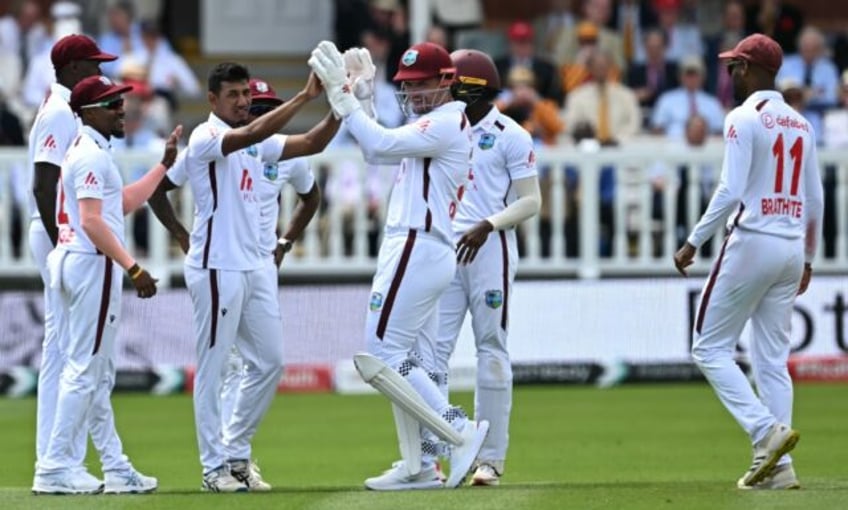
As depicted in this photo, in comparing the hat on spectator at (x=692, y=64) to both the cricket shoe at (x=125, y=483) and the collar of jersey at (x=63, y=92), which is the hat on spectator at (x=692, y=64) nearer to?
the collar of jersey at (x=63, y=92)

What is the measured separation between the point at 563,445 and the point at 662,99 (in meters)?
7.86

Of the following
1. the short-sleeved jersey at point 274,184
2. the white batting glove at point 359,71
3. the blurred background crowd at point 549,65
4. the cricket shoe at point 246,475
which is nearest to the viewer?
the white batting glove at point 359,71

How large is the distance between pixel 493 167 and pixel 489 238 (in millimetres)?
396

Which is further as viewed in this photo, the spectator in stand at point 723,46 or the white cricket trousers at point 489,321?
the spectator in stand at point 723,46

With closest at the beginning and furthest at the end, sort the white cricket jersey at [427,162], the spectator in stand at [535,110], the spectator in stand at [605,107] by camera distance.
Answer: the white cricket jersey at [427,162], the spectator in stand at [535,110], the spectator in stand at [605,107]

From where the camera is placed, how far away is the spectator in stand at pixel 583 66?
21.8 meters

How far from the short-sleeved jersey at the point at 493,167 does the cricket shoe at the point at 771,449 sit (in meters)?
2.01

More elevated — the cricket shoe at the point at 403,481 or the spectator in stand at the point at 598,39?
the spectator in stand at the point at 598,39

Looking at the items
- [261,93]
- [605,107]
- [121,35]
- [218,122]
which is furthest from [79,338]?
[121,35]

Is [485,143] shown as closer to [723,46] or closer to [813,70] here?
[813,70]

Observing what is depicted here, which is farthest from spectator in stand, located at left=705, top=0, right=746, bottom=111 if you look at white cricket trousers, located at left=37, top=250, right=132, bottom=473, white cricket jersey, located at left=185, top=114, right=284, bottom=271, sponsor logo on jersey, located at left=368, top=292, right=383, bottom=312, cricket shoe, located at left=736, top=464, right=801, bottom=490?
white cricket trousers, located at left=37, top=250, right=132, bottom=473

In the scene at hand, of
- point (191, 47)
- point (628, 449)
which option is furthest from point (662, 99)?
point (628, 449)

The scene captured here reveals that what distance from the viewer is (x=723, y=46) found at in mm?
22656

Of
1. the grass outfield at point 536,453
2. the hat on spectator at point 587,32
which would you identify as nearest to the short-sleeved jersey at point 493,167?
the grass outfield at point 536,453
